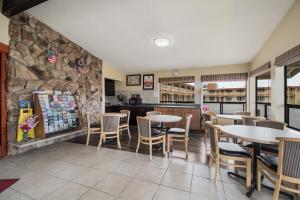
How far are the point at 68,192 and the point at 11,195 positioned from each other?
2.14ft

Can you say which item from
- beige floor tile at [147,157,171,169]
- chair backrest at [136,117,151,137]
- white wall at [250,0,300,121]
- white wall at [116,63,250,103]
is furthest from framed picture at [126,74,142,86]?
white wall at [250,0,300,121]

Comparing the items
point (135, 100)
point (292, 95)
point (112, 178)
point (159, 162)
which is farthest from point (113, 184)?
point (135, 100)

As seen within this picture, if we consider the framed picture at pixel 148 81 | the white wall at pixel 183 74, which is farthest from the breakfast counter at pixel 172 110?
the framed picture at pixel 148 81

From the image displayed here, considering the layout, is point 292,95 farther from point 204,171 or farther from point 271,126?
point 204,171

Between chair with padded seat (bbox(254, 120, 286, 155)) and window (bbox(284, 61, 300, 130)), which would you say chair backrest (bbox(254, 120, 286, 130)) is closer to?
chair with padded seat (bbox(254, 120, 286, 155))

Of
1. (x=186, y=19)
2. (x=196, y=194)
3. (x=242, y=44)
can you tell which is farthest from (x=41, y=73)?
(x=242, y=44)

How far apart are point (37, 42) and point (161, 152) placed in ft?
12.3

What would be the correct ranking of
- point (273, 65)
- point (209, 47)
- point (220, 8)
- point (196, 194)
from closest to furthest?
point (196, 194) → point (220, 8) → point (273, 65) → point (209, 47)

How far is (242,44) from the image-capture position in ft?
10.8

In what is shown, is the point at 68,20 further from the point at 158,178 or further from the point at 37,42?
the point at 158,178

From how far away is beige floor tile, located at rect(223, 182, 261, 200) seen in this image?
162cm

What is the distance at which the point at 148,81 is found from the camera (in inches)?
220

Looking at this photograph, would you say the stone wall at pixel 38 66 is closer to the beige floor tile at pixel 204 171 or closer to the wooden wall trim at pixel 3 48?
the wooden wall trim at pixel 3 48

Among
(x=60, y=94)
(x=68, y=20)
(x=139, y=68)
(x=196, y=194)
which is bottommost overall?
(x=196, y=194)
